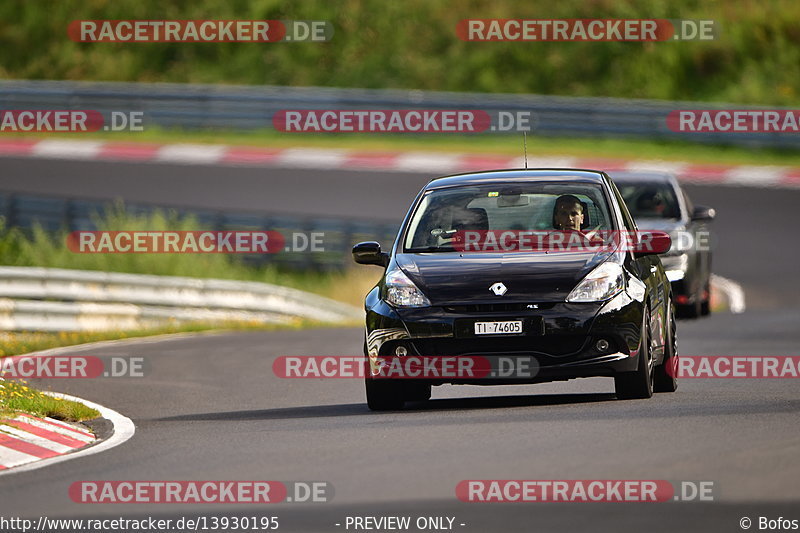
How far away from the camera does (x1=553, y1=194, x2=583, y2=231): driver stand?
1205cm

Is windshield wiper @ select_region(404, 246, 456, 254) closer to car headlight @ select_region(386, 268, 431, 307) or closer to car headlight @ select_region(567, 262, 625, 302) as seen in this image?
car headlight @ select_region(386, 268, 431, 307)

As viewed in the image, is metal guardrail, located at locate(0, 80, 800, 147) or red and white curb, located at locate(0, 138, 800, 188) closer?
red and white curb, located at locate(0, 138, 800, 188)

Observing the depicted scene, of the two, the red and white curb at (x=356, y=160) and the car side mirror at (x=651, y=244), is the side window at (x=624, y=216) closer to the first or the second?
the car side mirror at (x=651, y=244)

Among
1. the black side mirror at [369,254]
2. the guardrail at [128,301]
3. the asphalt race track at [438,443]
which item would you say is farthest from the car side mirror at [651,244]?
the guardrail at [128,301]

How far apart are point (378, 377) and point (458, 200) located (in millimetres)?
1395

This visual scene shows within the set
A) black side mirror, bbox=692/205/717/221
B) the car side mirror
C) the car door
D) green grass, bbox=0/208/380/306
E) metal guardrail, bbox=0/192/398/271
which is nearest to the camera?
the car door

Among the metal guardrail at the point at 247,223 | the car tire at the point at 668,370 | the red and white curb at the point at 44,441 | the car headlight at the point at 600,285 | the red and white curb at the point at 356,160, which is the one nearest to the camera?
the red and white curb at the point at 44,441

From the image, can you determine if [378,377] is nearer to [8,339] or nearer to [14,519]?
[14,519]

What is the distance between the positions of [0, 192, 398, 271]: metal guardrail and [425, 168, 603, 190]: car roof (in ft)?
54.7

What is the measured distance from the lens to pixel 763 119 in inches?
1420

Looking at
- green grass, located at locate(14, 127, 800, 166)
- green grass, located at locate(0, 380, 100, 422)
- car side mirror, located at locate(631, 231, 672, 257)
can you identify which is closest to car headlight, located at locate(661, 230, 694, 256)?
car side mirror, located at locate(631, 231, 672, 257)

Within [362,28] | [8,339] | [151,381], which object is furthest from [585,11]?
[151,381]

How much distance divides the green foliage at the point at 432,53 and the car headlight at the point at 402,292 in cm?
3010

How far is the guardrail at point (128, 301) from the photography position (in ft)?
68.3
